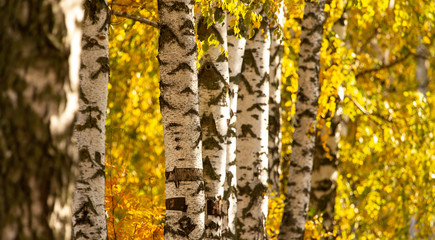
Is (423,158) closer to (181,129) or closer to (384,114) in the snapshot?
(384,114)

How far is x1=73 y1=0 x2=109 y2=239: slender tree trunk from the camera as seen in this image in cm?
353

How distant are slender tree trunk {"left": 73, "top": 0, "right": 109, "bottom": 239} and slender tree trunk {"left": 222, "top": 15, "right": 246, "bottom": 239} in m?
1.17

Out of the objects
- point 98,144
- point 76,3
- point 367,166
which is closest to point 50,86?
point 76,3

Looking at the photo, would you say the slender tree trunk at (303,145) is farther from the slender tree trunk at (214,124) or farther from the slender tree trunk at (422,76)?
the slender tree trunk at (422,76)

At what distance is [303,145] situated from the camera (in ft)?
20.4

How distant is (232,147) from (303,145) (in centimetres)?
181

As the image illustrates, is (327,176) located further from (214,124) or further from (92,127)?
(92,127)

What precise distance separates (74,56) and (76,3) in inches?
5.4

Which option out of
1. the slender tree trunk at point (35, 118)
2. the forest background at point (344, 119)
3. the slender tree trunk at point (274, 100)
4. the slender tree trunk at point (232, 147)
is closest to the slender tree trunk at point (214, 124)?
the slender tree trunk at point (232, 147)

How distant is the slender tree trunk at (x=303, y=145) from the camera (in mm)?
6137

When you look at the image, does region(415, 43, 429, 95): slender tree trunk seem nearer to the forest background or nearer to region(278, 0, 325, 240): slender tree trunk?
the forest background

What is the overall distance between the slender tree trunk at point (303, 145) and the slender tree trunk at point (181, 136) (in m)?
2.83

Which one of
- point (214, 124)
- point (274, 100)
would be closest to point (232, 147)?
point (214, 124)

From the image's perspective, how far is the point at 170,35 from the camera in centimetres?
348
